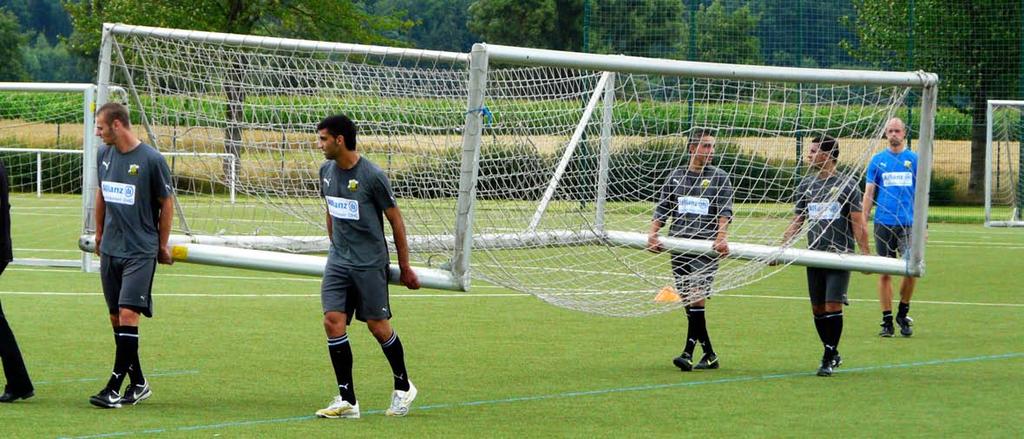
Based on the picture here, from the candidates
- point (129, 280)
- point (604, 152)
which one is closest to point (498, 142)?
point (604, 152)

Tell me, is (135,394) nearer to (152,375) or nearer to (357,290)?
(152,375)

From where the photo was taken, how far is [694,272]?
37.8ft

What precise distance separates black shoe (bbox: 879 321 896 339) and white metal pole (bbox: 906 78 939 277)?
2.92m

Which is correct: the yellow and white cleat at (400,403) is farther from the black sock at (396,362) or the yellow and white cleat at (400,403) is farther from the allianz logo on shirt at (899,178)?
the allianz logo on shirt at (899,178)

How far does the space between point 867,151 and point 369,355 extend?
4.33 m

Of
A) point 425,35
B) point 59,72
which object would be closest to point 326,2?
point 425,35

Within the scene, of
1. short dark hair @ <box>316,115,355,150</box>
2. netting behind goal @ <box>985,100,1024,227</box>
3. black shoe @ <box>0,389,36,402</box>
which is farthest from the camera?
netting behind goal @ <box>985,100,1024,227</box>

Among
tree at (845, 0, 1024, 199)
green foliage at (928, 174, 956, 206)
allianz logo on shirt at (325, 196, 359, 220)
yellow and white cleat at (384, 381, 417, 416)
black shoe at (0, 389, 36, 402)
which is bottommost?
black shoe at (0, 389, 36, 402)

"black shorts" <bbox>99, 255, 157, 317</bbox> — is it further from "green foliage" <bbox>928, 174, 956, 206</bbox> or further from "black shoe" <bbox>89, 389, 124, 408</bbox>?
"green foliage" <bbox>928, 174, 956, 206</bbox>

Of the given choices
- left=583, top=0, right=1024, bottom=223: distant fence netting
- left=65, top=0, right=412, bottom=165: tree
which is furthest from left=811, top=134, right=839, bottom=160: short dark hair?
left=65, top=0, right=412, bottom=165: tree

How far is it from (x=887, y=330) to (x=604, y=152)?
3.14m

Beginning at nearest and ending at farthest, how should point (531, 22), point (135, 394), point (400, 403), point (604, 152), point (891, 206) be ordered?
point (400, 403)
point (135, 394)
point (604, 152)
point (891, 206)
point (531, 22)

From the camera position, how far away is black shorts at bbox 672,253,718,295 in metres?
11.2

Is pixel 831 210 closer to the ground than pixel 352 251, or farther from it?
farther from it
